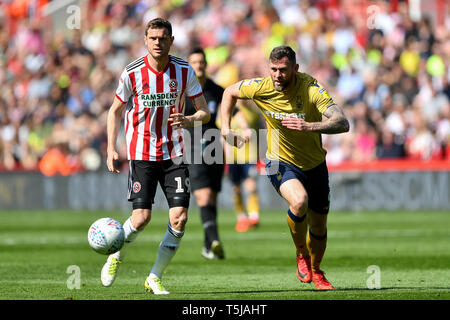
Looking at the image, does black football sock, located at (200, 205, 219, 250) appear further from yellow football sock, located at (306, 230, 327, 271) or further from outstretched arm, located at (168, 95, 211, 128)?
outstretched arm, located at (168, 95, 211, 128)

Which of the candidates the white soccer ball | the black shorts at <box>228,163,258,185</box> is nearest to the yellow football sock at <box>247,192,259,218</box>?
the black shorts at <box>228,163,258,185</box>

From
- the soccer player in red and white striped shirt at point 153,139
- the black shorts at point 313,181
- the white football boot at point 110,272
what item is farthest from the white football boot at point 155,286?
the black shorts at point 313,181

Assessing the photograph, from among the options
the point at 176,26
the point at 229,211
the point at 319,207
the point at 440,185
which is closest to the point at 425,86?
the point at 440,185

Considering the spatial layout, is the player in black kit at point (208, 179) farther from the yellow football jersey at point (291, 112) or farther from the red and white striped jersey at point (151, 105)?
the red and white striped jersey at point (151, 105)

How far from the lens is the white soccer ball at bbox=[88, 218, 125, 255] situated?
30.0 ft

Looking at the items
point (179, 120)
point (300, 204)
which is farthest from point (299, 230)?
point (179, 120)

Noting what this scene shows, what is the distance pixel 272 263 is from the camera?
12.8 m

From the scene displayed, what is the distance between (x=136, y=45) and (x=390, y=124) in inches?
335

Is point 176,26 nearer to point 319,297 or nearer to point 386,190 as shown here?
point 386,190

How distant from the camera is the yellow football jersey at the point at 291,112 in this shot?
9531 mm

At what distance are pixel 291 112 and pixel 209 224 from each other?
13.3 feet

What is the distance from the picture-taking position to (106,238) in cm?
914

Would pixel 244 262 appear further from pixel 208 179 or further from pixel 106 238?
pixel 106 238

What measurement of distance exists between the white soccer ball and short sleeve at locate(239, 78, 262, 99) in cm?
198
